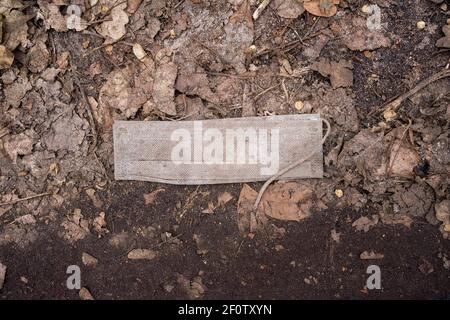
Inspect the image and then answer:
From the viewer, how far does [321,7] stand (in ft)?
9.61

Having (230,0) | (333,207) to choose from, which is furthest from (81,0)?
(333,207)

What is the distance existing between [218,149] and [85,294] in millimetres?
1366

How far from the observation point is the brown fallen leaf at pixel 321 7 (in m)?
2.92

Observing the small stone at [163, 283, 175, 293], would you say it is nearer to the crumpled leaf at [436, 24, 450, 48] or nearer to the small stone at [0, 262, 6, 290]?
the small stone at [0, 262, 6, 290]

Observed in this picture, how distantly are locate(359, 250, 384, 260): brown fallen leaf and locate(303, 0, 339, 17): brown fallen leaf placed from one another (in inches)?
63.8

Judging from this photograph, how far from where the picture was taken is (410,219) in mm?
2844

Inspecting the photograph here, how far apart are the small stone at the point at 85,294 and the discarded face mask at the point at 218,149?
815 millimetres

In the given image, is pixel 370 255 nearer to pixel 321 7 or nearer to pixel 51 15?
pixel 321 7

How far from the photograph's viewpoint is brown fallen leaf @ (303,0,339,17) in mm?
2924

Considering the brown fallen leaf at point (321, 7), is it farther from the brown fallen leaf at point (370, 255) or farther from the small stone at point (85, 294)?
the small stone at point (85, 294)

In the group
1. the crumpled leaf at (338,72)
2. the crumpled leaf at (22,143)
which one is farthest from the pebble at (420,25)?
the crumpled leaf at (22,143)

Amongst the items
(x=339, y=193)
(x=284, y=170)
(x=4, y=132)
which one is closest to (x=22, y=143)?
(x=4, y=132)

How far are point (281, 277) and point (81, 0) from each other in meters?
2.38

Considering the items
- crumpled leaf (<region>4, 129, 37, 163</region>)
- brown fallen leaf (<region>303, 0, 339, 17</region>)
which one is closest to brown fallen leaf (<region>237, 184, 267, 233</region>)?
brown fallen leaf (<region>303, 0, 339, 17</region>)
